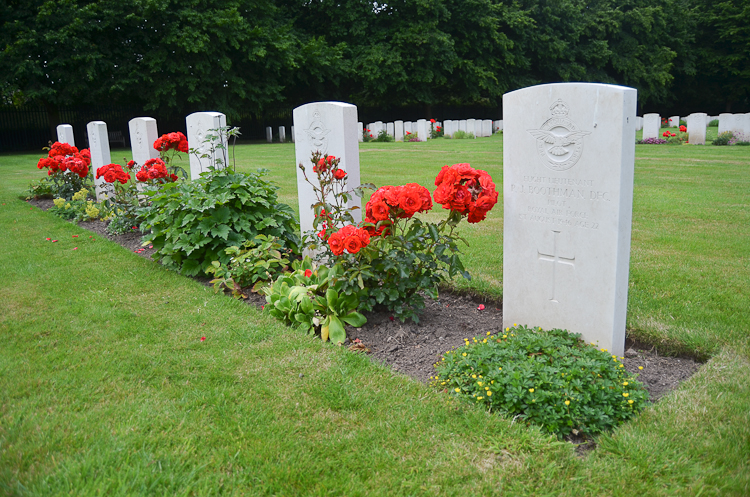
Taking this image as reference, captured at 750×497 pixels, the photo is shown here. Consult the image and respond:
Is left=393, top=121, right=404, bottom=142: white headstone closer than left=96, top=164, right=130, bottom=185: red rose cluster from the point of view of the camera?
No

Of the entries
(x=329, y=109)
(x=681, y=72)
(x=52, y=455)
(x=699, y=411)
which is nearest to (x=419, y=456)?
(x=699, y=411)

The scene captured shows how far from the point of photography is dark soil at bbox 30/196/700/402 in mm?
3165

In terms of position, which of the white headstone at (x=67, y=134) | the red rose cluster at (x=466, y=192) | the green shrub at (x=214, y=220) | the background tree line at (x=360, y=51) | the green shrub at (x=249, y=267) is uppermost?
the background tree line at (x=360, y=51)

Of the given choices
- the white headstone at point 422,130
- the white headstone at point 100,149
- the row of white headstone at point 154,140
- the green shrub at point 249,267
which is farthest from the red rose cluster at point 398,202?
the white headstone at point 422,130

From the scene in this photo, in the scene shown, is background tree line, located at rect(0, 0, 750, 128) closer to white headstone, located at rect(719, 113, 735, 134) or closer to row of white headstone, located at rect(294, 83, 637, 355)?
white headstone, located at rect(719, 113, 735, 134)

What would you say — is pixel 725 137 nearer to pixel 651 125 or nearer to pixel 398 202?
pixel 651 125

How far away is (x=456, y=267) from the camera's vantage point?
11.6ft

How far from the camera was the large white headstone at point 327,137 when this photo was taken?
185 inches

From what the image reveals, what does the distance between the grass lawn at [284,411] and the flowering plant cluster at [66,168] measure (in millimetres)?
4384

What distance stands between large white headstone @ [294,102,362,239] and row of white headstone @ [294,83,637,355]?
1.70 m

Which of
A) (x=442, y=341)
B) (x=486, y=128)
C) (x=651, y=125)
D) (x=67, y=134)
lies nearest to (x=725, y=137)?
(x=651, y=125)

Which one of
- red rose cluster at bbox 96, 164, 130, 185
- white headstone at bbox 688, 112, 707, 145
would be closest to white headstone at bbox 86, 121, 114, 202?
red rose cluster at bbox 96, 164, 130, 185

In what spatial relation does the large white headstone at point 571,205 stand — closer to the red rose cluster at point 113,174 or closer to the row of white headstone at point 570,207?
the row of white headstone at point 570,207

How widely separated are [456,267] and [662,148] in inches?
609
